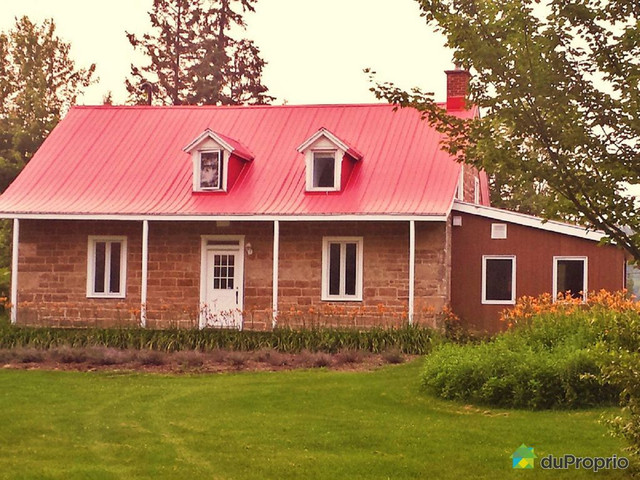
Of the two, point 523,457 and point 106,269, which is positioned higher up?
point 106,269

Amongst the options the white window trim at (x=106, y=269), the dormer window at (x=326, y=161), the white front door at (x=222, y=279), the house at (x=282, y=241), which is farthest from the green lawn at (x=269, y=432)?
the dormer window at (x=326, y=161)

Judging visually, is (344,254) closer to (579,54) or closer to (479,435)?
(479,435)

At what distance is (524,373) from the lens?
1221 cm

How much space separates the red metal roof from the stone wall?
2.07 ft

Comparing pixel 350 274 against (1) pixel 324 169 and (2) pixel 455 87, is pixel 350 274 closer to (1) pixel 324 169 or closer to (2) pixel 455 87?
(1) pixel 324 169

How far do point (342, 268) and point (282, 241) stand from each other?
1570 millimetres

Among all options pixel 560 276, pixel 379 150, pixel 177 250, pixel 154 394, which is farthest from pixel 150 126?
pixel 154 394

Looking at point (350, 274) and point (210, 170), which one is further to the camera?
point (210, 170)

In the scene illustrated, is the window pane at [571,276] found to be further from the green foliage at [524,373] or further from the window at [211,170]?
the window at [211,170]

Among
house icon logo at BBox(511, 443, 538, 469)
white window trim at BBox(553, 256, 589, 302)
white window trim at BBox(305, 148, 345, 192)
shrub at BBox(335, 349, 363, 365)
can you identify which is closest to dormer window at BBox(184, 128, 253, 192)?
white window trim at BBox(305, 148, 345, 192)

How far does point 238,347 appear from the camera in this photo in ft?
62.5

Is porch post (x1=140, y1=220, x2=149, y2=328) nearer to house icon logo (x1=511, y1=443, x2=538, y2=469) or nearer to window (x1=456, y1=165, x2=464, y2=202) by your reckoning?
window (x1=456, y1=165, x2=464, y2=202)

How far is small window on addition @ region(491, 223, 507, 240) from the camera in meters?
22.5

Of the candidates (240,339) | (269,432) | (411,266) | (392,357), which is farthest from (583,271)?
(269,432)
